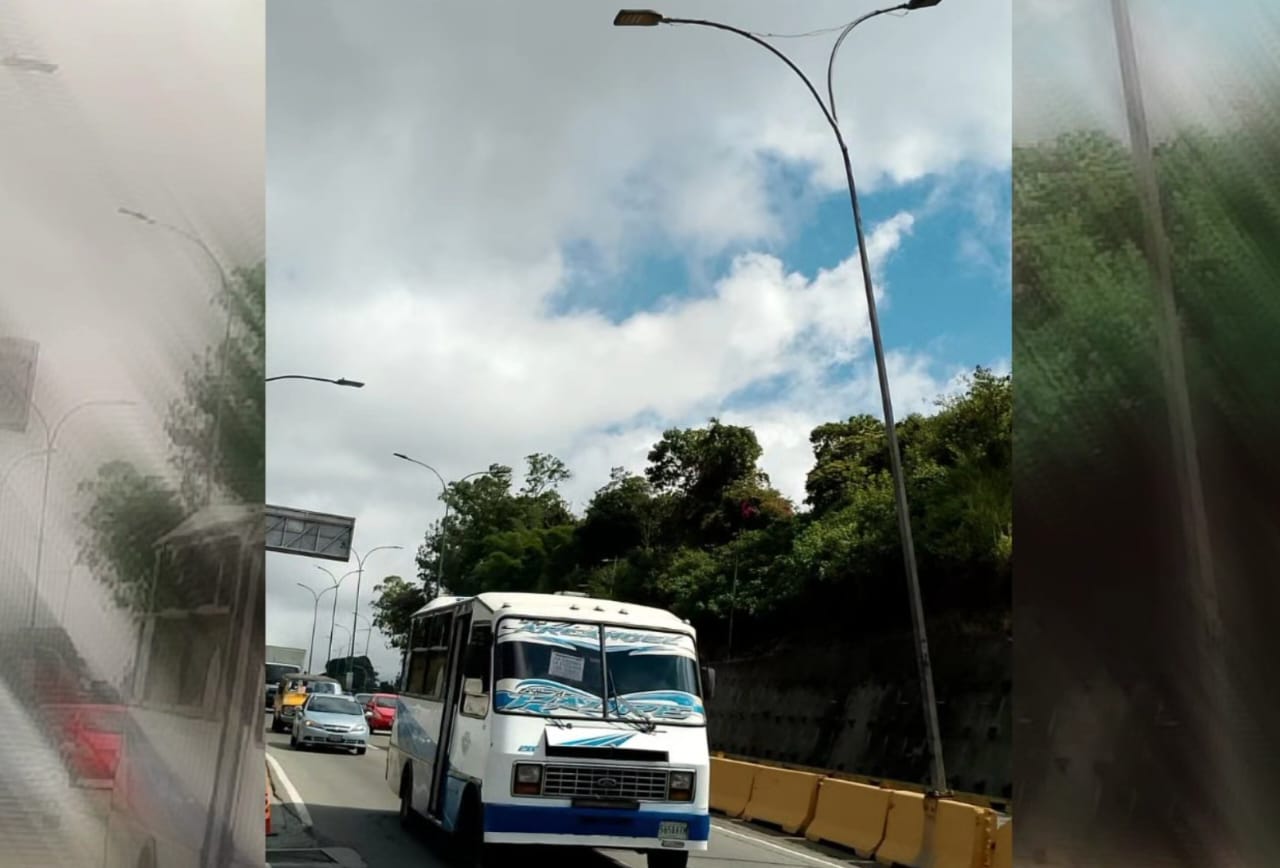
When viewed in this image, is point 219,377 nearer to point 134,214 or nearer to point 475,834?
point 134,214

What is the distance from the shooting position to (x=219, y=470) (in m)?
2.39

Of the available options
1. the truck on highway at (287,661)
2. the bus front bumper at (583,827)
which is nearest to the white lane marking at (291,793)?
the bus front bumper at (583,827)

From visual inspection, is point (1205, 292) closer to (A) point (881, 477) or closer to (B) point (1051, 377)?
(B) point (1051, 377)

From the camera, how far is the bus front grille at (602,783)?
9.46 meters

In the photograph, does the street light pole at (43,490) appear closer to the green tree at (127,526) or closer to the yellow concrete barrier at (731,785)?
the green tree at (127,526)

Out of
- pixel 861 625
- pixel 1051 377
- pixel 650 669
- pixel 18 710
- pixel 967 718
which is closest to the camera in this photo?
pixel 18 710

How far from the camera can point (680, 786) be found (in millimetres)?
9805

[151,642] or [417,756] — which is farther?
[417,756]

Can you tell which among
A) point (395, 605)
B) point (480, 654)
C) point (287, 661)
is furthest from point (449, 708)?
point (395, 605)

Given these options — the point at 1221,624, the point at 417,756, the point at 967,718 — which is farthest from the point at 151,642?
the point at 967,718

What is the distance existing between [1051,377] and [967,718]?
85.1 ft

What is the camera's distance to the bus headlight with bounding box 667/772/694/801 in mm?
9758

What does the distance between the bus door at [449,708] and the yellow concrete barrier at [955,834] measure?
202 inches

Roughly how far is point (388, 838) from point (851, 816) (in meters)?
5.70
